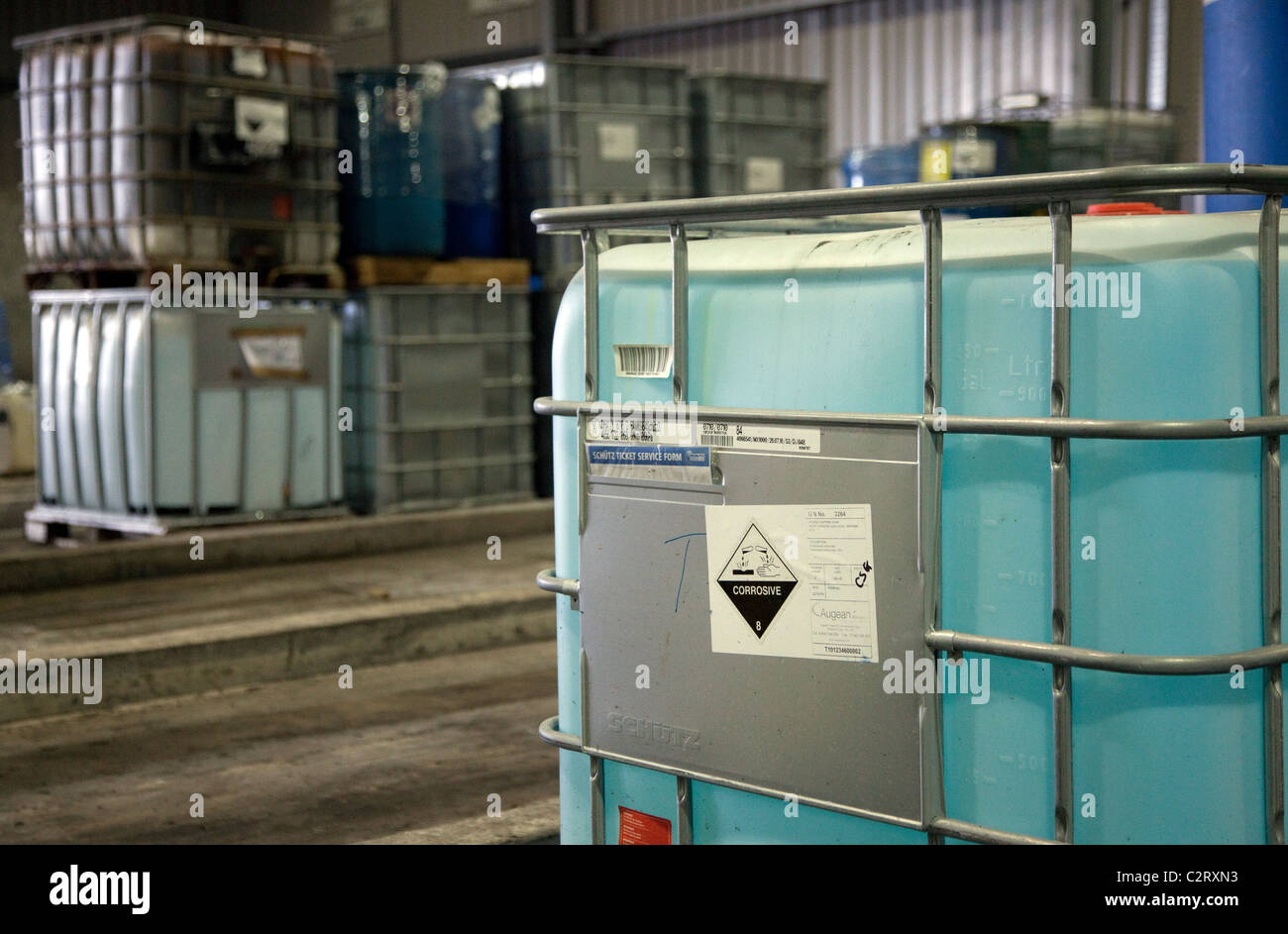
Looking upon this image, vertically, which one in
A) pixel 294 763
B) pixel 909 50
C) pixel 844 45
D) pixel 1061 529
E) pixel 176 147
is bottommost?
pixel 294 763

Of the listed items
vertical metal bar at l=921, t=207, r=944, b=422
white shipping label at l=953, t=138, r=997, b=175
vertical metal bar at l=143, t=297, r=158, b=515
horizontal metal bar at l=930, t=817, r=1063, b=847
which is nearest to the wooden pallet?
vertical metal bar at l=143, t=297, r=158, b=515

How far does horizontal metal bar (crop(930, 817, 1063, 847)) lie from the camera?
228cm

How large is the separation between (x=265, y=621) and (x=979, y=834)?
425cm

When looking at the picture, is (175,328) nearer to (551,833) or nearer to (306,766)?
(306,766)

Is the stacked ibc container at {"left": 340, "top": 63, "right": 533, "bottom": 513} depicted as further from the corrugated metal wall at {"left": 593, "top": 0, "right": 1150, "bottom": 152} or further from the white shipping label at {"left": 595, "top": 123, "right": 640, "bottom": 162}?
the corrugated metal wall at {"left": 593, "top": 0, "right": 1150, "bottom": 152}

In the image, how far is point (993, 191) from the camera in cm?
220

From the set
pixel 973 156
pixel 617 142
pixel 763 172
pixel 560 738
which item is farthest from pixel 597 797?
pixel 973 156

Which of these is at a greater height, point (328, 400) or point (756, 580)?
point (328, 400)

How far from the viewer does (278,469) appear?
26.5 feet

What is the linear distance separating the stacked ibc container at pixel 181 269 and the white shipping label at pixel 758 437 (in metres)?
5.68

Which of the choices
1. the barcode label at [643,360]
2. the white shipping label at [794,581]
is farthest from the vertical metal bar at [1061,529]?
the barcode label at [643,360]

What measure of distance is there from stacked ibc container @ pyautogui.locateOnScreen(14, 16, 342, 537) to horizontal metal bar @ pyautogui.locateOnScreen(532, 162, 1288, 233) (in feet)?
18.6

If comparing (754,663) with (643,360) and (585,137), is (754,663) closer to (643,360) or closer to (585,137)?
(643,360)
